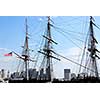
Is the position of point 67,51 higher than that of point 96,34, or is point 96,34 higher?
point 96,34

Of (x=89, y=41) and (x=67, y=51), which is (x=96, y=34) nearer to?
(x=89, y=41)

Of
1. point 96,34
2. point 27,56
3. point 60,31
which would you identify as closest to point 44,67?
point 27,56

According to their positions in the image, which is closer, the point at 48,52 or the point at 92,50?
the point at 92,50

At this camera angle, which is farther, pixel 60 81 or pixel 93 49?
pixel 93 49

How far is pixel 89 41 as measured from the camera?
3875 mm
